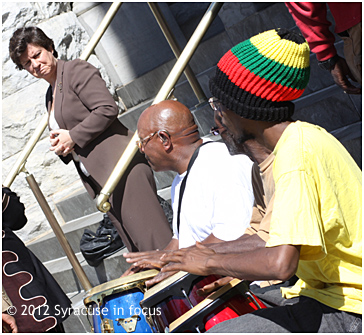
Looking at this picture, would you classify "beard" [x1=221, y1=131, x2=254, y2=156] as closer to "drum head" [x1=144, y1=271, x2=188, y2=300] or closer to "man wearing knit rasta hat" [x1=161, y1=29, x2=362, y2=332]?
"man wearing knit rasta hat" [x1=161, y1=29, x2=362, y2=332]

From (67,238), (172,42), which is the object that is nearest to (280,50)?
(172,42)

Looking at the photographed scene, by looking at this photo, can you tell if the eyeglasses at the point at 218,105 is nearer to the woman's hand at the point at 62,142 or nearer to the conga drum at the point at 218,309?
the conga drum at the point at 218,309

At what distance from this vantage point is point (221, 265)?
5.64 ft

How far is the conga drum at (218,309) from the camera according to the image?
1.97 metres

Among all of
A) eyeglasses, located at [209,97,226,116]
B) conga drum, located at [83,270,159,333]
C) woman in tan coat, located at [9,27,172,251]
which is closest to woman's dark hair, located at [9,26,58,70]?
woman in tan coat, located at [9,27,172,251]

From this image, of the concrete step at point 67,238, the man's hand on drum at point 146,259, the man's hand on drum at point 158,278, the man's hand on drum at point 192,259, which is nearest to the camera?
the man's hand on drum at point 192,259

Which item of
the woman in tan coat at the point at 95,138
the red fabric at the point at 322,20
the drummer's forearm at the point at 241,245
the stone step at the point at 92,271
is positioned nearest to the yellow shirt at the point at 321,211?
the drummer's forearm at the point at 241,245

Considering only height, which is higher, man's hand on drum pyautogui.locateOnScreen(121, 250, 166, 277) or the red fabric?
the red fabric

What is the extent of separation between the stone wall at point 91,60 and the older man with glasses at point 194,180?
227 centimetres

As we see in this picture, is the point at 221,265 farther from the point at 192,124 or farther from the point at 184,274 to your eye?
the point at 192,124

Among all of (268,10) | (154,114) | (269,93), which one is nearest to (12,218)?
(154,114)

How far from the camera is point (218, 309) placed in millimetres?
1984

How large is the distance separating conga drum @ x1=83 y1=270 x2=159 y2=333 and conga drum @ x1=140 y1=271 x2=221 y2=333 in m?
0.26

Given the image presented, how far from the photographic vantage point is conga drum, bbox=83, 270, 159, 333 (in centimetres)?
249
